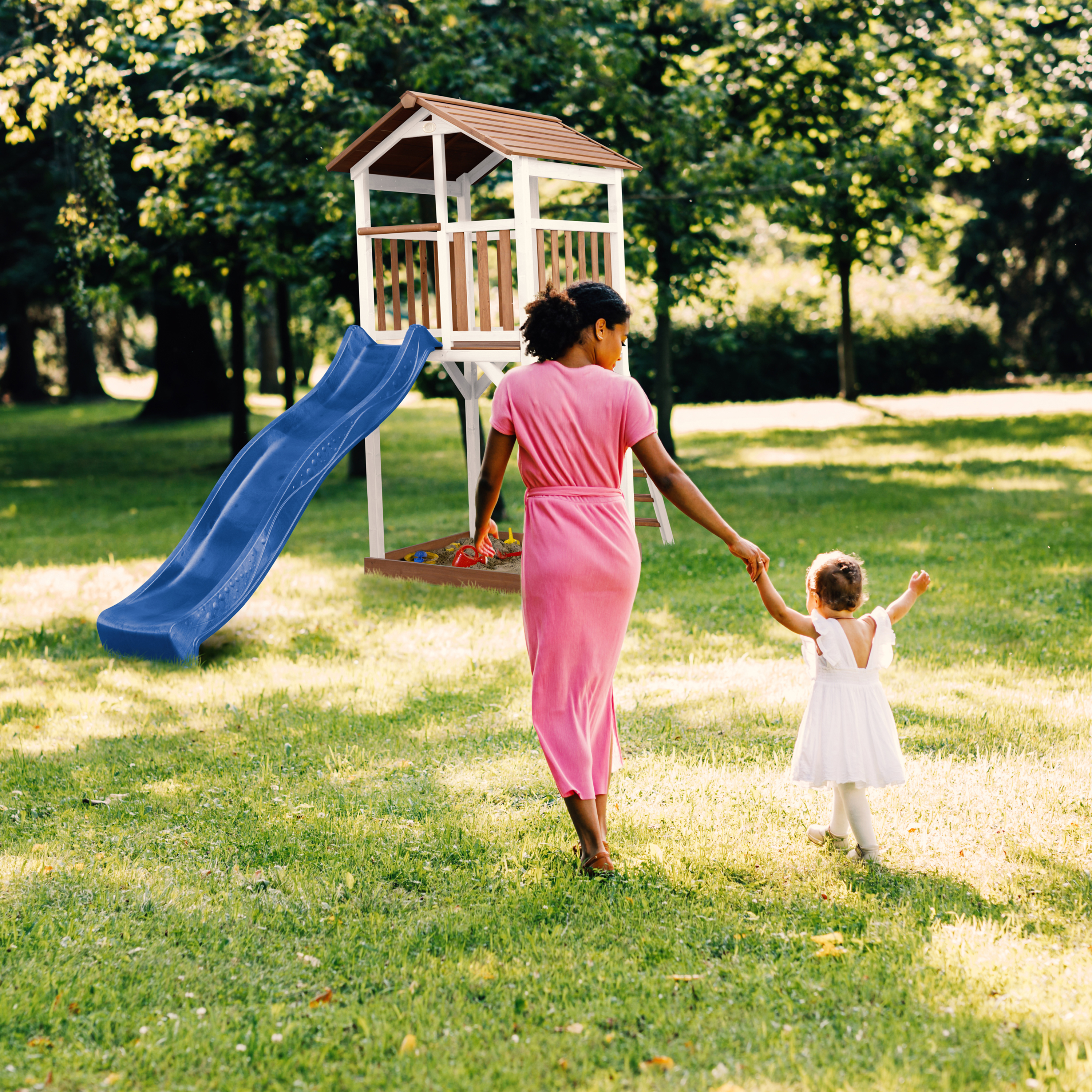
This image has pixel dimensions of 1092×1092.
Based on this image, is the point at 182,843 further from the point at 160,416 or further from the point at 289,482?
the point at 160,416

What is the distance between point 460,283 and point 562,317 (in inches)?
182

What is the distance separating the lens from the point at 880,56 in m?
17.7

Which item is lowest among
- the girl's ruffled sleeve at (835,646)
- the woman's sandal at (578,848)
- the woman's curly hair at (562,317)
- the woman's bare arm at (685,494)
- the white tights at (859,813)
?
the woman's sandal at (578,848)

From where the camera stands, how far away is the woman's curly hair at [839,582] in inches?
171

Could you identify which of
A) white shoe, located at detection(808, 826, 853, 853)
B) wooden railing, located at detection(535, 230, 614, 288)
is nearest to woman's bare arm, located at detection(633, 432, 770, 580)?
white shoe, located at detection(808, 826, 853, 853)

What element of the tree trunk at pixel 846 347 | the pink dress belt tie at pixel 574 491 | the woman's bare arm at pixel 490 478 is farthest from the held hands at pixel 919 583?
the tree trunk at pixel 846 347

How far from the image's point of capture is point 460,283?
8672mm

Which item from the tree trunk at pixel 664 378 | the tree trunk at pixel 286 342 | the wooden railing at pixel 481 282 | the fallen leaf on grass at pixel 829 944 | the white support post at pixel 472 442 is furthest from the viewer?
the tree trunk at pixel 286 342

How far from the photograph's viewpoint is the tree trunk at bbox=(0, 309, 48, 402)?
3744cm

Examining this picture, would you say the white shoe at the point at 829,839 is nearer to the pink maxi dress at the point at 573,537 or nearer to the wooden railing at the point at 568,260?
the pink maxi dress at the point at 573,537

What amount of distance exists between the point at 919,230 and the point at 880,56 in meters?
4.38

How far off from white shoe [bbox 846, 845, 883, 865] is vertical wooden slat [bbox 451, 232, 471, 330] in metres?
5.20

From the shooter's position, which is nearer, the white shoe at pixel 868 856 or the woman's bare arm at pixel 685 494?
the woman's bare arm at pixel 685 494

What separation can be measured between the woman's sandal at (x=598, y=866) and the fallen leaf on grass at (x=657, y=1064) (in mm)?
1171
